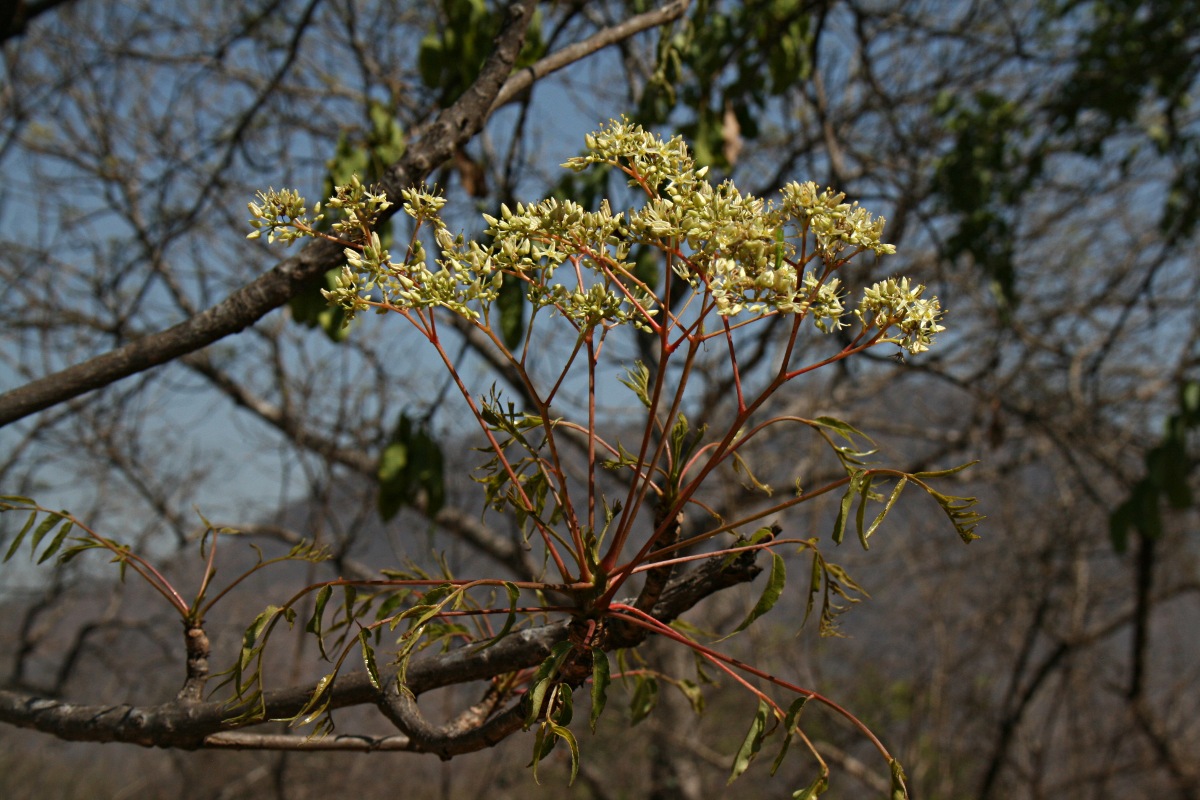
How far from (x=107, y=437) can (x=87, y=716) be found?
5485mm

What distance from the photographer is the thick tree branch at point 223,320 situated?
3.81 ft

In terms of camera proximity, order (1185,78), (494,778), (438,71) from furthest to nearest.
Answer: (494,778), (1185,78), (438,71)

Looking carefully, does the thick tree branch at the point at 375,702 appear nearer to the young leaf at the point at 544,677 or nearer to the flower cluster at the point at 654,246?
the young leaf at the point at 544,677

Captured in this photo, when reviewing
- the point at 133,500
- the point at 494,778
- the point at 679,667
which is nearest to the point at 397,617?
the point at 679,667

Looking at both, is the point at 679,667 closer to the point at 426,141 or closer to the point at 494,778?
the point at 494,778

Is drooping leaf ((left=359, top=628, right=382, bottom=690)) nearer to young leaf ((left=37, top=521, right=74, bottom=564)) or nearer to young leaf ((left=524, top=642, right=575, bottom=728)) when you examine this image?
young leaf ((left=524, top=642, right=575, bottom=728))

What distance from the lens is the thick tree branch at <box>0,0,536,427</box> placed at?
45.7 inches

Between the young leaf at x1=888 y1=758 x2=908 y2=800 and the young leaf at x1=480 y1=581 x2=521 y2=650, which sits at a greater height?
the young leaf at x1=480 y1=581 x2=521 y2=650

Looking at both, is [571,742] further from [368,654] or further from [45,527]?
[45,527]

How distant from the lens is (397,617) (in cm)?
77

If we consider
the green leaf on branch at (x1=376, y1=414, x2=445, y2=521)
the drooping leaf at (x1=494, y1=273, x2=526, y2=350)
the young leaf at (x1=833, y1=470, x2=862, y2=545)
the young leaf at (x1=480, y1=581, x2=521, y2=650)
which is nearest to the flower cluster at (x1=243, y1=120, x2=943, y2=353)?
the young leaf at (x1=833, y1=470, x2=862, y2=545)

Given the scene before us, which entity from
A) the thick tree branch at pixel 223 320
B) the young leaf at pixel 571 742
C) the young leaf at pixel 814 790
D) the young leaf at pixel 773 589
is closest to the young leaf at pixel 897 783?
the young leaf at pixel 814 790

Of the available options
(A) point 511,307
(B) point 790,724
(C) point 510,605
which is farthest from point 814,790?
(A) point 511,307

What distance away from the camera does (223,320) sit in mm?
1172
